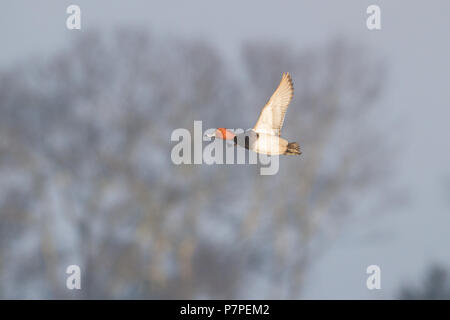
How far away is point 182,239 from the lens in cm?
1836

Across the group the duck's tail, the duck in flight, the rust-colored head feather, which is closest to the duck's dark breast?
the duck in flight

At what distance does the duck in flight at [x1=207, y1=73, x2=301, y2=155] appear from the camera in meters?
10.3

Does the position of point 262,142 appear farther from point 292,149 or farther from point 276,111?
point 276,111

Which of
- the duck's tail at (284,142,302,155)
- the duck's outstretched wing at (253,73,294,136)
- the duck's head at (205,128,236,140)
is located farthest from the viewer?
the duck's outstretched wing at (253,73,294,136)

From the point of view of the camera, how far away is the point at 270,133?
10477 millimetres

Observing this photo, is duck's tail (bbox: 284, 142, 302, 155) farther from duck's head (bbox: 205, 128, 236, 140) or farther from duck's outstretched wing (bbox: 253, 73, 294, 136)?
duck's head (bbox: 205, 128, 236, 140)

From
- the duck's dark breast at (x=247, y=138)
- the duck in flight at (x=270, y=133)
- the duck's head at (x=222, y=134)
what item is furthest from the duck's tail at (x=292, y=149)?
the duck's head at (x=222, y=134)

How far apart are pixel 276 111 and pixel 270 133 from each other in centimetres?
30

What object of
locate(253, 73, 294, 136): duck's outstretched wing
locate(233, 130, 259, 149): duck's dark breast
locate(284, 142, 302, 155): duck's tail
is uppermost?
locate(253, 73, 294, 136): duck's outstretched wing
